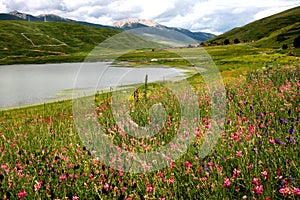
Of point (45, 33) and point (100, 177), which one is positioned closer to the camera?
point (100, 177)

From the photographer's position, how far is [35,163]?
5.45 m

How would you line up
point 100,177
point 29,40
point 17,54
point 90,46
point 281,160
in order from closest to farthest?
point 281,160 < point 100,177 < point 17,54 < point 29,40 < point 90,46

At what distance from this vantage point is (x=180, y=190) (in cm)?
433

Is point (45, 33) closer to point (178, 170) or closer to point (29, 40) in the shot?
point (29, 40)

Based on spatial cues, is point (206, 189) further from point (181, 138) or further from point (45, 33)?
point (45, 33)

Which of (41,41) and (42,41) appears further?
(42,41)

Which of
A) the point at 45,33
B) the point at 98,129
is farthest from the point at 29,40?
the point at 98,129

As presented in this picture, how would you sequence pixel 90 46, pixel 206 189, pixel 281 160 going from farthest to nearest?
pixel 90 46 < pixel 281 160 < pixel 206 189

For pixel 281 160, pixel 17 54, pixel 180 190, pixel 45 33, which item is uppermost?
pixel 45 33

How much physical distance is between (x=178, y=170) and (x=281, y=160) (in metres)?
1.37

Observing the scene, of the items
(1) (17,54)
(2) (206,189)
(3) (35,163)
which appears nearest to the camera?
(2) (206,189)

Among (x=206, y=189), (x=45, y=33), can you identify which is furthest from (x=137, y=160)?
(x=45, y=33)

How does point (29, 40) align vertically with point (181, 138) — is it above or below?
above

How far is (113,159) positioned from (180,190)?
1195mm
